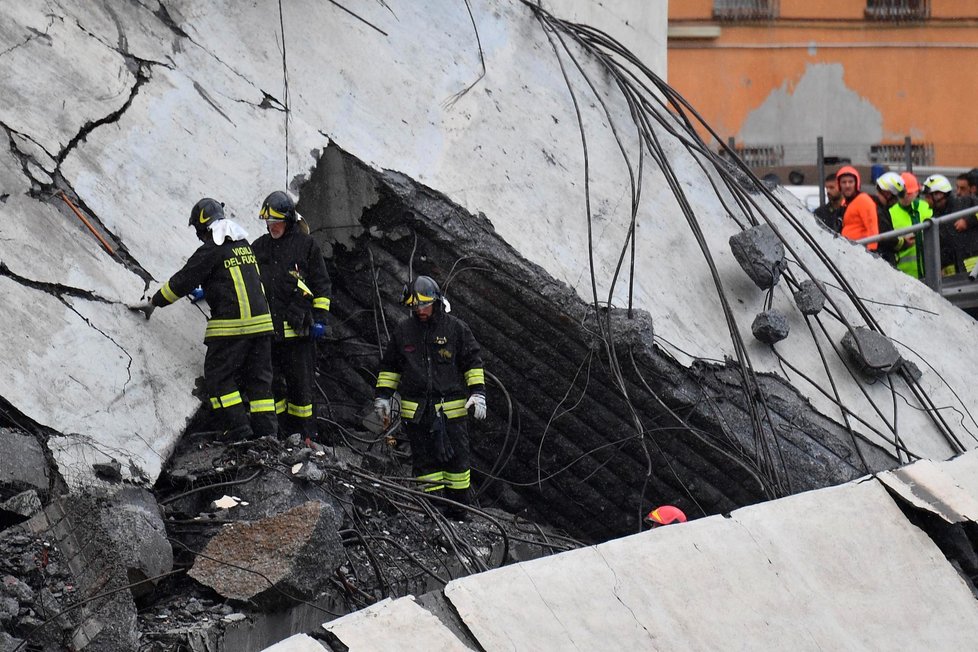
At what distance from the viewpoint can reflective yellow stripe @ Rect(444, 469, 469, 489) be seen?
7.40 meters

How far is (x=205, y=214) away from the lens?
6602mm

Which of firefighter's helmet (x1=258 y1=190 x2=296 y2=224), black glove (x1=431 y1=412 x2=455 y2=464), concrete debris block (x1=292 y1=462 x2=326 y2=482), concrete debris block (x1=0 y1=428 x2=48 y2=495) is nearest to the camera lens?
concrete debris block (x1=0 y1=428 x2=48 y2=495)

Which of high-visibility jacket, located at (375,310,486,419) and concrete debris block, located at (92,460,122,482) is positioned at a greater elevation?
high-visibility jacket, located at (375,310,486,419)

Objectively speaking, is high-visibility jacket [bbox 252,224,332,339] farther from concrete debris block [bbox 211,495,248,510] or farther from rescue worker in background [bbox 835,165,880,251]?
rescue worker in background [bbox 835,165,880,251]

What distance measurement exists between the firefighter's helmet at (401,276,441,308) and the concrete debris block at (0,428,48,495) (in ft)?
6.91

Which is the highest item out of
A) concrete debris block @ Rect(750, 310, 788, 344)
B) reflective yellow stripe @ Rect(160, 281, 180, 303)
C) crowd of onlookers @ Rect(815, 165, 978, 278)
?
crowd of onlookers @ Rect(815, 165, 978, 278)

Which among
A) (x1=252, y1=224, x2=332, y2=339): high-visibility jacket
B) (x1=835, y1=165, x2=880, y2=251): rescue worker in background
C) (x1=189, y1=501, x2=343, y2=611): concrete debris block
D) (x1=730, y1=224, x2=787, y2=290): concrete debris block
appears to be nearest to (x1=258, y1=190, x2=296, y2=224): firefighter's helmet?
(x1=252, y1=224, x2=332, y2=339): high-visibility jacket

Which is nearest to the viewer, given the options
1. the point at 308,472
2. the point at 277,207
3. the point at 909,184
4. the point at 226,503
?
the point at 226,503

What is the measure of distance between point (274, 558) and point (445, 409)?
1898mm

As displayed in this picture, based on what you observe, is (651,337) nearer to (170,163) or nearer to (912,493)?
(170,163)

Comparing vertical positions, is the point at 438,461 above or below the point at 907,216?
below

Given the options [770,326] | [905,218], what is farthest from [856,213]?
[770,326]

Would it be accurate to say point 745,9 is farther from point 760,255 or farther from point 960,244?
point 760,255

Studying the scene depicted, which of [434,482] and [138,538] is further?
[434,482]
